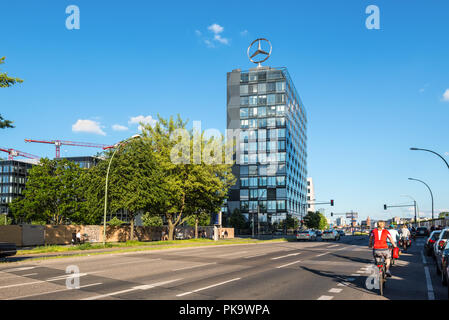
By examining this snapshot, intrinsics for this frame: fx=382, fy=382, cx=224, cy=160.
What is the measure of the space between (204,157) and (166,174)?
448 centimetres

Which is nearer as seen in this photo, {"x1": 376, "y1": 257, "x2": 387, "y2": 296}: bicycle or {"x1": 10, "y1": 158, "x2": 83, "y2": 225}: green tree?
{"x1": 376, "y1": 257, "x2": 387, "y2": 296}: bicycle

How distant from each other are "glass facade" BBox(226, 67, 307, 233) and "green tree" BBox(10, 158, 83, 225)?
52.2m

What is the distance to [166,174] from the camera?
4112 centimetres

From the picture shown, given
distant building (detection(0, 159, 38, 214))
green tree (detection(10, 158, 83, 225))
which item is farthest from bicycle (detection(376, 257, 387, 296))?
distant building (detection(0, 159, 38, 214))

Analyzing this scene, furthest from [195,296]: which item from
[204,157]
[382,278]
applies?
[204,157]

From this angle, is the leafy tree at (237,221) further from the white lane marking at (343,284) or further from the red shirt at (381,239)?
the red shirt at (381,239)

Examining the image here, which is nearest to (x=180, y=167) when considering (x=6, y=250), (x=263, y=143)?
(x=6, y=250)

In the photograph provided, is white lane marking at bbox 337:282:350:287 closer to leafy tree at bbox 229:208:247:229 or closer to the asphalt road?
the asphalt road

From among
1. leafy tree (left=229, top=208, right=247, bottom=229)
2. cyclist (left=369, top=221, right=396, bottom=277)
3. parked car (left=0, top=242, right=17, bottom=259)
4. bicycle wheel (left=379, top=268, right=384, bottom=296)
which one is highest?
cyclist (left=369, top=221, right=396, bottom=277)

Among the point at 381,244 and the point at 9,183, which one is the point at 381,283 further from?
the point at 9,183

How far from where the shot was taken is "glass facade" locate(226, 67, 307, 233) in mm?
106500

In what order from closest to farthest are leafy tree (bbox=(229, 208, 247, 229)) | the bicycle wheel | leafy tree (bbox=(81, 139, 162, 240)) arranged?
the bicycle wheel → leafy tree (bbox=(81, 139, 162, 240)) → leafy tree (bbox=(229, 208, 247, 229))

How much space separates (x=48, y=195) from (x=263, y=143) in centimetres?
6406
